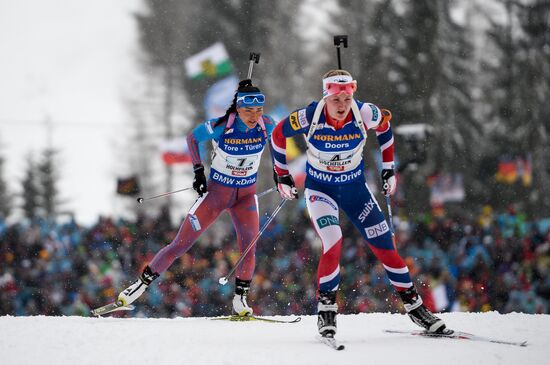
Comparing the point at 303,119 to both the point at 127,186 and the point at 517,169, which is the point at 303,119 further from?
the point at 517,169

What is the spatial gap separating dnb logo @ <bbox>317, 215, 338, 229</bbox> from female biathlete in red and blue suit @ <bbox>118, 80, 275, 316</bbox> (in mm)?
1508

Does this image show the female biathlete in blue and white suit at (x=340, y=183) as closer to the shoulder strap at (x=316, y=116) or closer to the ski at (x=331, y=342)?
the shoulder strap at (x=316, y=116)

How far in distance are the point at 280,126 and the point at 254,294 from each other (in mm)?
5512

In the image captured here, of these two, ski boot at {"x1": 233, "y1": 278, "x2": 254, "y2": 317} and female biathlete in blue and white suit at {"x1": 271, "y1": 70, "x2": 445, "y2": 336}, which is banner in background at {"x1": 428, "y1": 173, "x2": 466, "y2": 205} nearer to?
ski boot at {"x1": 233, "y1": 278, "x2": 254, "y2": 317}

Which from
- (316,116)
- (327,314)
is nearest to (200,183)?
(316,116)

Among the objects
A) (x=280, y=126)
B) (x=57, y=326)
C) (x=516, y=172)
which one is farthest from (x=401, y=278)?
(x=516, y=172)

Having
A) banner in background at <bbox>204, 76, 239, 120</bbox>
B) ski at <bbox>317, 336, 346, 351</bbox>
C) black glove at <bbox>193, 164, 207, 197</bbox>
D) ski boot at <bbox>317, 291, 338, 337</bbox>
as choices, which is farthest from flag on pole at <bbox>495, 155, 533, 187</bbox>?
ski at <bbox>317, 336, 346, 351</bbox>

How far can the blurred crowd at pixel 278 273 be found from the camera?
34.6ft

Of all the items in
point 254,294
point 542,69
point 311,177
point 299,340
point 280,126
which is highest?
point 542,69

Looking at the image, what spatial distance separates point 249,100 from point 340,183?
1463mm

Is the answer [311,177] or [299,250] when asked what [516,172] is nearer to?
[299,250]

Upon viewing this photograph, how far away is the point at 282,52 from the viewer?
67.5 feet

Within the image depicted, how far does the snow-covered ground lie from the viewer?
445 cm

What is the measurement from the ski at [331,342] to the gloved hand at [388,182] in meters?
1.23
